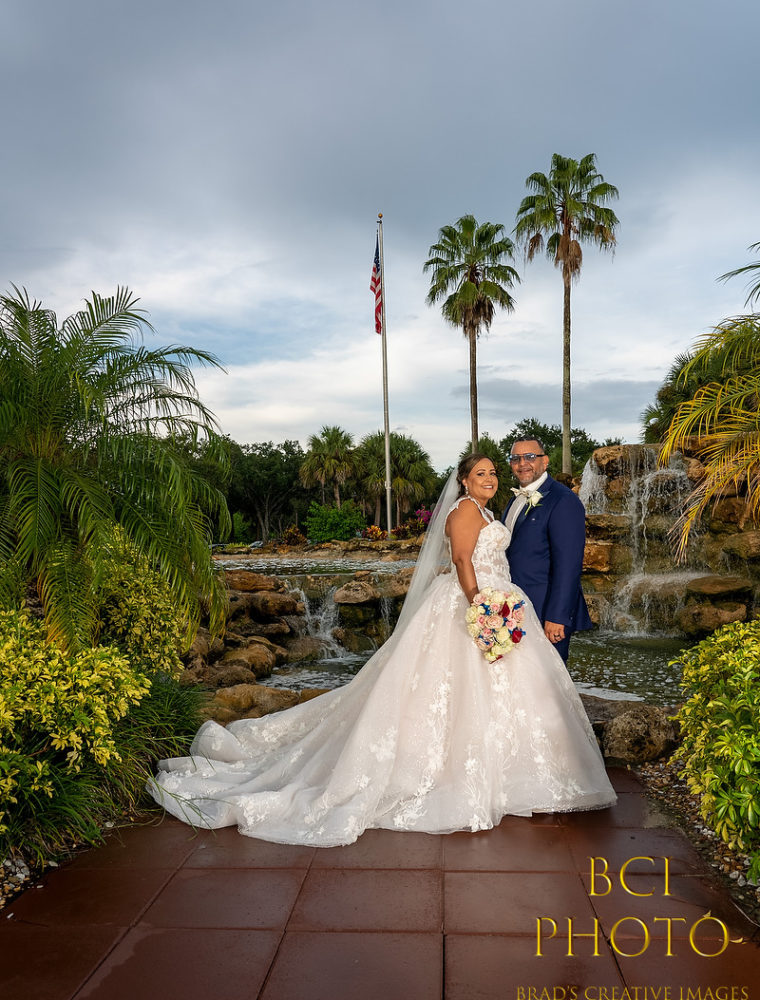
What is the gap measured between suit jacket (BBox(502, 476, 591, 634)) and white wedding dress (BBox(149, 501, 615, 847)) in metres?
0.24

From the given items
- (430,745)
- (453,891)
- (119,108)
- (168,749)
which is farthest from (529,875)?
(119,108)

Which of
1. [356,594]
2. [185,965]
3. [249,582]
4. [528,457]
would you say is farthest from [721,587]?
[185,965]

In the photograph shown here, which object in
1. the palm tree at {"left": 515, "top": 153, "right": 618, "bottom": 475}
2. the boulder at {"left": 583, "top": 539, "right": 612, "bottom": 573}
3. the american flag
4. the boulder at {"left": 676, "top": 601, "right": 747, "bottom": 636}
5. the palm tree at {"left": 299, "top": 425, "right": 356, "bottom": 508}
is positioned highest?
the palm tree at {"left": 515, "top": 153, "right": 618, "bottom": 475}

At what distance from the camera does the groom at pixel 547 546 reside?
4539mm

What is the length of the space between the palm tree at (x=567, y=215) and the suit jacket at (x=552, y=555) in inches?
945

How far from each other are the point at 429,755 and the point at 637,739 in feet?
5.85

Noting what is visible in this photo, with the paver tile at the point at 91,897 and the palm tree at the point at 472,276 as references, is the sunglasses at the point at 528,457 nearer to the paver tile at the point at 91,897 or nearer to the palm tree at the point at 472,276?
the paver tile at the point at 91,897

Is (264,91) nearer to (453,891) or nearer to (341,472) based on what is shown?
(453,891)

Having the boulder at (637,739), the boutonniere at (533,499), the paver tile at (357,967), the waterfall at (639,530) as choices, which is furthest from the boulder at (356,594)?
the paver tile at (357,967)

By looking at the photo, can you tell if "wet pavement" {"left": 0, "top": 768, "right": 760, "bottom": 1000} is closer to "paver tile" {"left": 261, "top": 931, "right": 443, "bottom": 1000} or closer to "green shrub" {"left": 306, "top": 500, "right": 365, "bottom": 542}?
"paver tile" {"left": 261, "top": 931, "right": 443, "bottom": 1000}

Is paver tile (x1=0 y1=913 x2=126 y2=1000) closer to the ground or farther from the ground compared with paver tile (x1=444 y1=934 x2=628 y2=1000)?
closer to the ground

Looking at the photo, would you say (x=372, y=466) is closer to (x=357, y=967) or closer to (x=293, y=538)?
(x=293, y=538)

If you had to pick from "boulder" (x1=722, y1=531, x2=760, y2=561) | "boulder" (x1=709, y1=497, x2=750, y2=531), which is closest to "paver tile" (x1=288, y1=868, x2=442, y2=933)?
"boulder" (x1=722, y1=531, x2=760, y2=561)

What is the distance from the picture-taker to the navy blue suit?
179 inches
